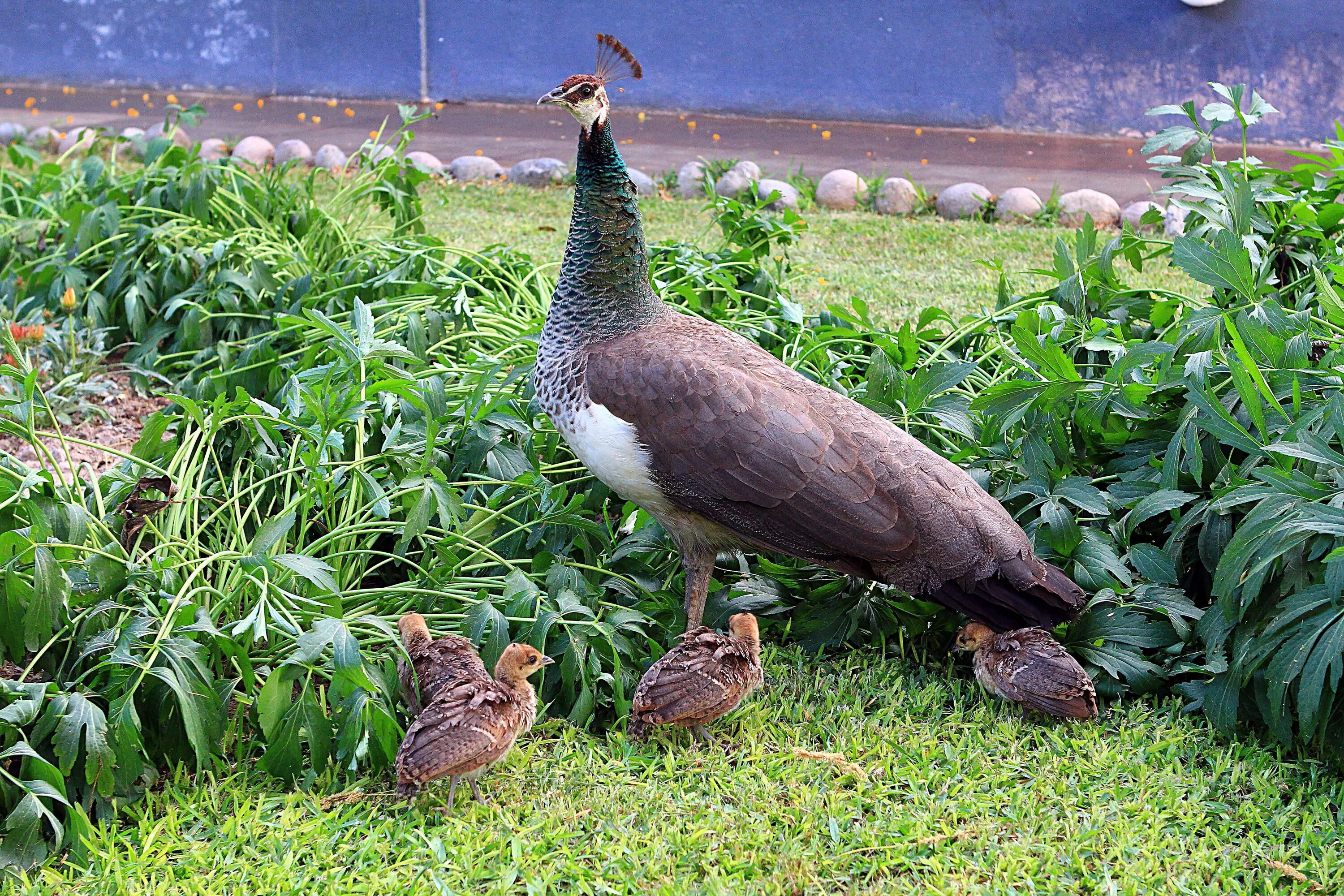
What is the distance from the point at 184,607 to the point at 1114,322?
331 cm

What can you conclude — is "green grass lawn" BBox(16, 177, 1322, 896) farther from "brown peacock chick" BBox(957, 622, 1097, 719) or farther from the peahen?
the peahen

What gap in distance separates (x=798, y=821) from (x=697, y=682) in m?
0.43

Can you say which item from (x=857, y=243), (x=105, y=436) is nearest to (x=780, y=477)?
(x=105, y=436)

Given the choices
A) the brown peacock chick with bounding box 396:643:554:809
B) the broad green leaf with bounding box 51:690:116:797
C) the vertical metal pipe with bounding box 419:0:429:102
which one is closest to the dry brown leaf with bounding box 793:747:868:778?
the brown peacock chick with bounding box 396:643:554:809

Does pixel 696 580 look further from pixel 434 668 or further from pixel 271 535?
pixel 271 535

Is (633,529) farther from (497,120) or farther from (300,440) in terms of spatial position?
(497,120)

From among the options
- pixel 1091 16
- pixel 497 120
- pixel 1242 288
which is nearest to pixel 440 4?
pixel 497 120

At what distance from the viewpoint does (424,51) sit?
12414 mm

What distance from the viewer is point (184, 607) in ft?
10.1

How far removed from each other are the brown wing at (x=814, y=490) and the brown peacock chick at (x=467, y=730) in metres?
0.71

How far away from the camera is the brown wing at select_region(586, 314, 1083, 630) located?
10.9 ft

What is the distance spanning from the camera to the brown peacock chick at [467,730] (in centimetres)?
286

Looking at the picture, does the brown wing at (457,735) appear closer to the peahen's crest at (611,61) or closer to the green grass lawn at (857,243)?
the peahen's crest at (611,61)

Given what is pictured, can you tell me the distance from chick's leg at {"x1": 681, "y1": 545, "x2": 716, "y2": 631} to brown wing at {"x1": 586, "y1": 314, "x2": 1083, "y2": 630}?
0.24m
